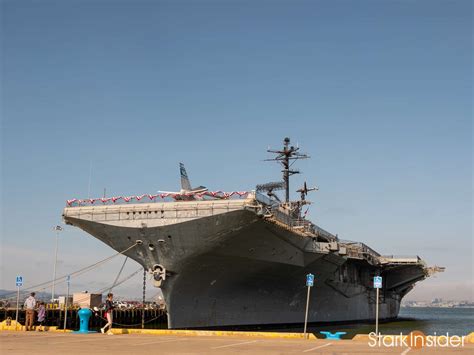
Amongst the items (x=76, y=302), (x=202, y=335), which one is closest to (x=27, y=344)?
(x=202, y=335)

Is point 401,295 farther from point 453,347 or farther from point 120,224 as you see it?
point 453,347

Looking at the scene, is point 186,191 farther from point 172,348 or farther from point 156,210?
point 172,348

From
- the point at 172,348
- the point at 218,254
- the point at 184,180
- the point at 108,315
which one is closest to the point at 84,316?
the point at 108,315

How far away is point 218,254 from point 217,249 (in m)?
0.45

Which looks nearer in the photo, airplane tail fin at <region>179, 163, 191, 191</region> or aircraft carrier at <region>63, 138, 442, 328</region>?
aircraft carrier at <region>63, 138, 442, 328</region>

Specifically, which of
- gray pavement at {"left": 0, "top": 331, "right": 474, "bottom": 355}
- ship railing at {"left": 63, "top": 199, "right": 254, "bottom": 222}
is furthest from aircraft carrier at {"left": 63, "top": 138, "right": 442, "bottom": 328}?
gray pavement at {"left": 0, "top": 331, "right": 474, "bottom": 355}

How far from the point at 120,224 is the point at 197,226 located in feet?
10.8

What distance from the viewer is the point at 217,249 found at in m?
22.0

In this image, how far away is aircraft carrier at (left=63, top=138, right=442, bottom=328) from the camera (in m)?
21.0

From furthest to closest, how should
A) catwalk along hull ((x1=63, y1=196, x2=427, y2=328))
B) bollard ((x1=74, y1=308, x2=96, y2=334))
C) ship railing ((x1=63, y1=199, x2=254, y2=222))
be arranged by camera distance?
catwalk along hull ((x1=63, y1=196, x2=427, y2=328))
ship railing ((x1=63, y1=199, x2=254, y2=222))
bollard ((x1=74, y1=308, x2=96, y2=334))

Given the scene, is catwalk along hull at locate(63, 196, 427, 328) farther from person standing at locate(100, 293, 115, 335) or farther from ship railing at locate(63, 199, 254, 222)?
person standing at locate(100, 293, 115, 335)

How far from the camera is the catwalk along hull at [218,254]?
21.0m

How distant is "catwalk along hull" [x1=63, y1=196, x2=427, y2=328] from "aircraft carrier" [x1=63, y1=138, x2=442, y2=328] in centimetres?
4

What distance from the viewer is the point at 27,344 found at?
37.1ft
